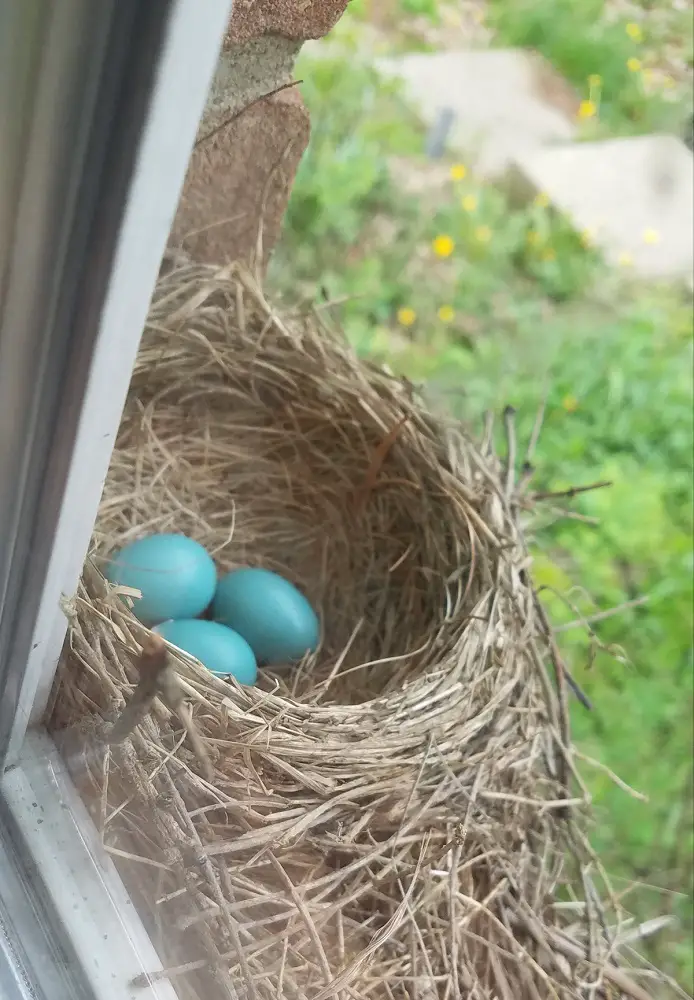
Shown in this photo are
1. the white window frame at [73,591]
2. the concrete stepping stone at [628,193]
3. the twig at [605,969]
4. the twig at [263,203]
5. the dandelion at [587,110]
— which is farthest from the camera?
the dandelion at [587,110]

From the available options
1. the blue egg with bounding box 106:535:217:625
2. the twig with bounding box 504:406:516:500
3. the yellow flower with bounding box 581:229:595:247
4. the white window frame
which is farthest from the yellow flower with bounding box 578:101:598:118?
the white window frame

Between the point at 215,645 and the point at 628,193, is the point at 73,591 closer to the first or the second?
the point at 215,645

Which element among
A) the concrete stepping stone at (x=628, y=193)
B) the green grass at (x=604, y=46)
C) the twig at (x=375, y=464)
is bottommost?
the twig at (x=375, y=464)

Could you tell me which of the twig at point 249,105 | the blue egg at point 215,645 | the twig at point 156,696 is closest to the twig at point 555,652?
the blue egg at point 215,645

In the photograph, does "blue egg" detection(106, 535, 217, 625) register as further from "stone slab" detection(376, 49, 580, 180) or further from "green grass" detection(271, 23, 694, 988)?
"stone slab" detection(376, 49, 580, 180)

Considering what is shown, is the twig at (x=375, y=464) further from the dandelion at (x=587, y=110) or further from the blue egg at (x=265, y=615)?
the dandelion at (x=587, y=110)

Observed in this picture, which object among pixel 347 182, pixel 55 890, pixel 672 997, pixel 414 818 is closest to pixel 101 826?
pixel 55 890

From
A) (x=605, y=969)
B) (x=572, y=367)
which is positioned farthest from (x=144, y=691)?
(x=572, y=367)
